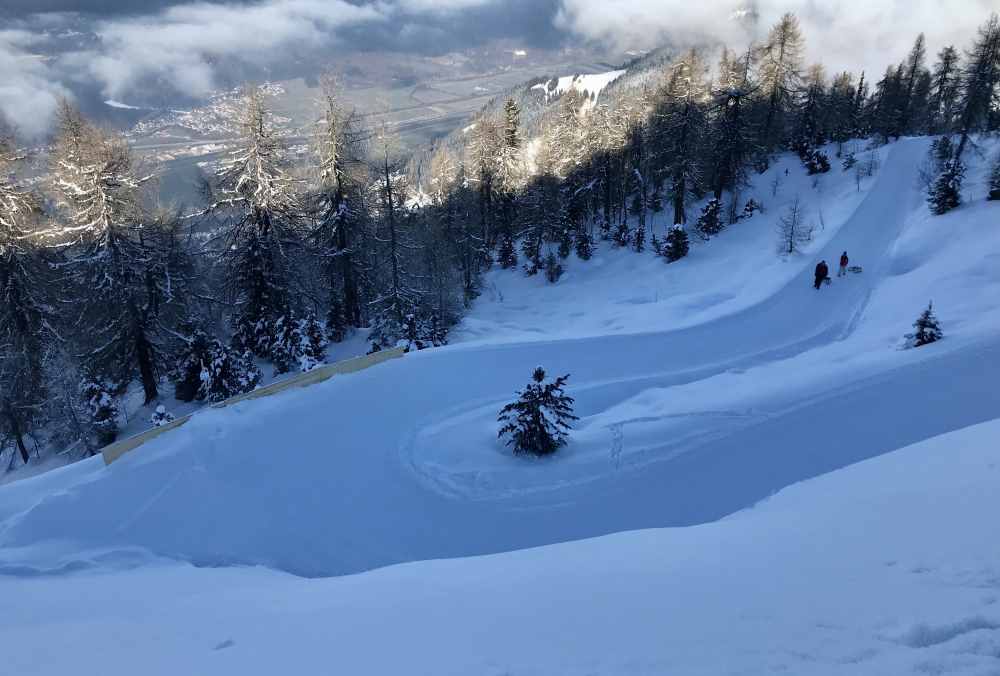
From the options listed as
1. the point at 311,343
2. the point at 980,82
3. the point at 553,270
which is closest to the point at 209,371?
the point at 311,343

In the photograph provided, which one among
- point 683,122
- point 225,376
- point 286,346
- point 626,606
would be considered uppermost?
point 683,122

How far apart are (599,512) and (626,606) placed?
15.0 ft

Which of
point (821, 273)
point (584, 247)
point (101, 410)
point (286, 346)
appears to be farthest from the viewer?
point (584, 247)

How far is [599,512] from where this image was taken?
1024 cm

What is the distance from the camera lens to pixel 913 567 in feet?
18.0

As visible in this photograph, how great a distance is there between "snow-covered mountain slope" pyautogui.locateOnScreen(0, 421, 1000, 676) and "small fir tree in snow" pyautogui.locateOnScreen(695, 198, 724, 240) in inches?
1179

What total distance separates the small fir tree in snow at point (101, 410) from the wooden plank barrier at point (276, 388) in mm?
8696

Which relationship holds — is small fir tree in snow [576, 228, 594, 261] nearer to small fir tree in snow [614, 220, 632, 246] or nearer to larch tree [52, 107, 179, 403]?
small fir tree in snow [614, 220, 632, 246]

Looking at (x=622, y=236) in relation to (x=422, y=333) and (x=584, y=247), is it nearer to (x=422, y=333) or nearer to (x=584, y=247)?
(x=584, y=247)

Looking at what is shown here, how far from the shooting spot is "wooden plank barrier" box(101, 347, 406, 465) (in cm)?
1123

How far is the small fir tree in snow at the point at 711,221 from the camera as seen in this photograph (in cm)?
3631

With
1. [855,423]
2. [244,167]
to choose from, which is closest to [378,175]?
[244,167]

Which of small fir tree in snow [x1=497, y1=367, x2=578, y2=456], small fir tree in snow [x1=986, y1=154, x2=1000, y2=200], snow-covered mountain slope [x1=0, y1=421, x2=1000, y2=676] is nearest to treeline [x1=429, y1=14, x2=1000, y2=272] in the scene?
small fir tree in snow [x1=986, y1=154, x2=1000, y2=200]

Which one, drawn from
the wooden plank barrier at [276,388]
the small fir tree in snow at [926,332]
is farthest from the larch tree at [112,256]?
the small fir tree in snow at [926,332]
